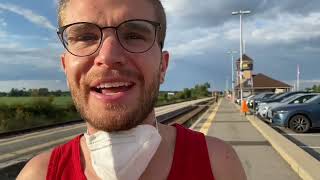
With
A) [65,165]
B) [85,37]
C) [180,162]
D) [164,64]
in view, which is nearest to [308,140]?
[164,64]

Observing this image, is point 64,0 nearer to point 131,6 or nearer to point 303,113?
point 131,6

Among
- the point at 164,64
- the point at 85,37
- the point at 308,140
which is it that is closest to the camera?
the point at 85,37

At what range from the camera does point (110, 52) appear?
180 centimetres

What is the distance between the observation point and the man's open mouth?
181 centimetres

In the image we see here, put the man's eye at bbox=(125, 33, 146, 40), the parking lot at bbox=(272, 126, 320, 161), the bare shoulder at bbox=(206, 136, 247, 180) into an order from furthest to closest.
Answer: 1. the parking lot at bbox=(272, 126, 320, 161)
2. the bare shoulder at bbox=(206, 136, 247, 180)
3. the man's eye at bbox=(125, 33, 146, 40)

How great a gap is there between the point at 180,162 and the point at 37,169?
1.91 feet

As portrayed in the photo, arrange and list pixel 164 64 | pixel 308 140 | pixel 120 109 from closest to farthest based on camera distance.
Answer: pixel 120 109 → pixel 164 64 → pixel 308 140

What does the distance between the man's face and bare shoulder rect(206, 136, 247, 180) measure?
0.34 meters

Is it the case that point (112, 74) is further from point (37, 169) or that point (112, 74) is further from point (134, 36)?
point (37, 169)

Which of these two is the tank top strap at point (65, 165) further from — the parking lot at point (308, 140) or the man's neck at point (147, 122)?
the parking lot at point (308, 140)

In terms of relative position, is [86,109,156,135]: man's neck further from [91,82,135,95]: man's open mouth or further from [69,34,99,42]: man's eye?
[69,34,99,42]: man's eye

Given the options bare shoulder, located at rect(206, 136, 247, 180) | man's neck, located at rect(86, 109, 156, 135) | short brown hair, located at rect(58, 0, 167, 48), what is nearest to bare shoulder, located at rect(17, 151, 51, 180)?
man's neck, located at rect(86, 109, 156, 135)

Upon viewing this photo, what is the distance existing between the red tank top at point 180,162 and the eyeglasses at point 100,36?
17.7 inches

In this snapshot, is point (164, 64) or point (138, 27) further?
point (164, 64)
